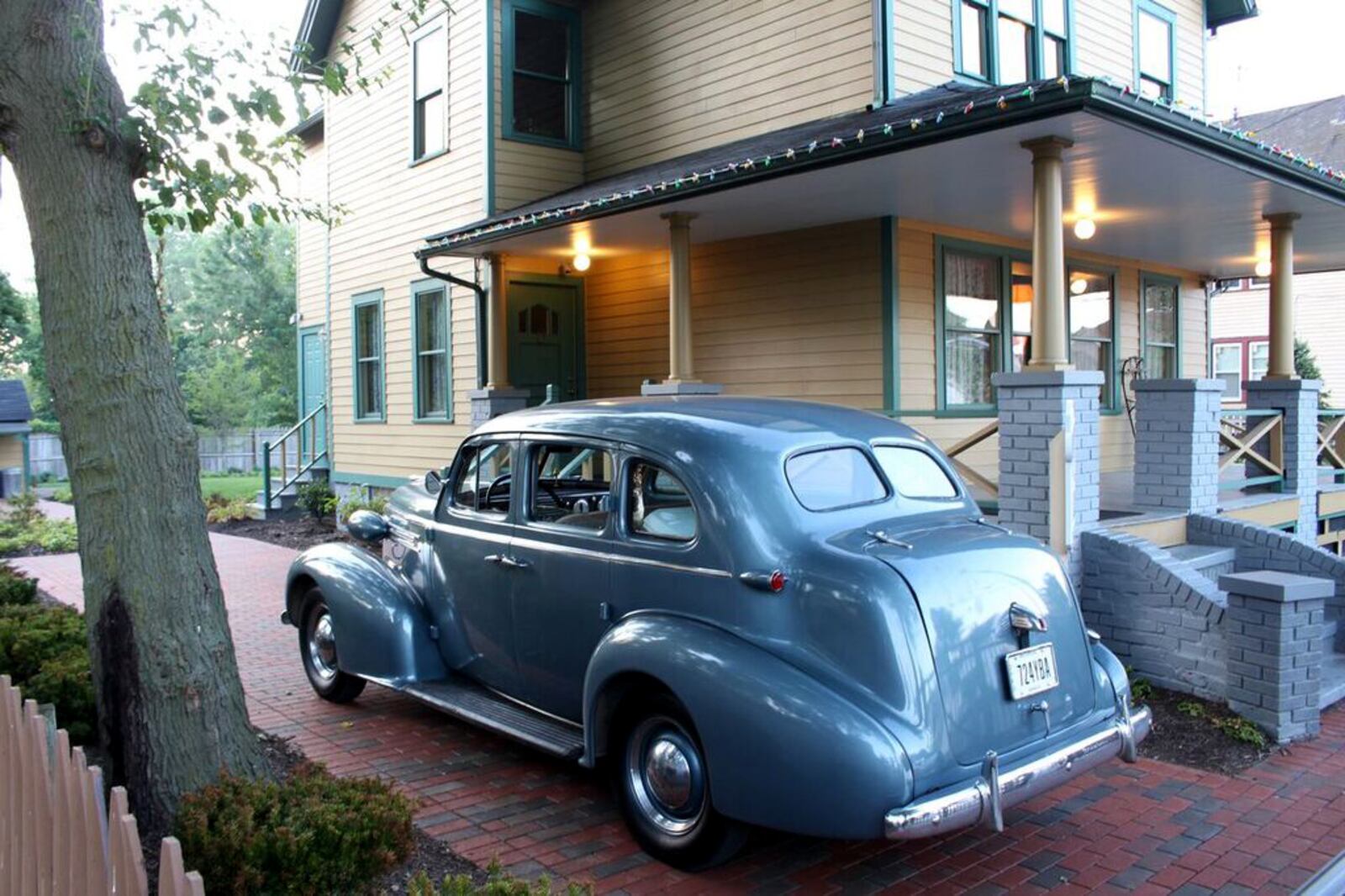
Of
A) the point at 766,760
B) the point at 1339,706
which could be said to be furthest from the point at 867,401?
the point at 766,760

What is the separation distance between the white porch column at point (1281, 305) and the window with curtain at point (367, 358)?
11915 mm

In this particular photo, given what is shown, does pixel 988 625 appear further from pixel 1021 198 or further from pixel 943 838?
pixel 1021 198

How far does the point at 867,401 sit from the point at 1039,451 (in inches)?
122

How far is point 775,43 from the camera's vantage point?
11125mm

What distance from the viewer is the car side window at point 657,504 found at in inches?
183

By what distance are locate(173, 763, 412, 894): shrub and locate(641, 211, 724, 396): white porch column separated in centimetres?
666

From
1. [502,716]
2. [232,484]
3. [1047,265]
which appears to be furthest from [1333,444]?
[232,484]

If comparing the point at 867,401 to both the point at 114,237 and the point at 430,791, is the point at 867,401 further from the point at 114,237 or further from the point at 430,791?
the point at 114,237

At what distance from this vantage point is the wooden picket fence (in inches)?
94.4

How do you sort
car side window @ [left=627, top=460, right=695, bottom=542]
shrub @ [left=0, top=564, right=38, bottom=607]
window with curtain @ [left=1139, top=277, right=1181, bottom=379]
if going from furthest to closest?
window with curtain @ [left=1139, top=277, right=1181, bottom=379] < shrub @ [left=0, top=564, right=38, bottom=607] < car side window @ [left=627, top=460, right=695, bottom=542]

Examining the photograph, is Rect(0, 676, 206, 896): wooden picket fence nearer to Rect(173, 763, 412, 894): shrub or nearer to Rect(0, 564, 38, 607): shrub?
Rect(173, 763, 412, 894): shrub

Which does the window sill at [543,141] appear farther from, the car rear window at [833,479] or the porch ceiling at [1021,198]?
the car rear window at [833,479]

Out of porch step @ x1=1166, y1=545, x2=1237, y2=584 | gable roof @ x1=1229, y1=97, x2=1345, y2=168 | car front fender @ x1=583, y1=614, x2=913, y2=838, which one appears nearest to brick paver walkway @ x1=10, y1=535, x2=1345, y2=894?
car front fender @ x1=583, y1=614, x2=913, y2=838

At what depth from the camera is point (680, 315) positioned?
10336 mm
